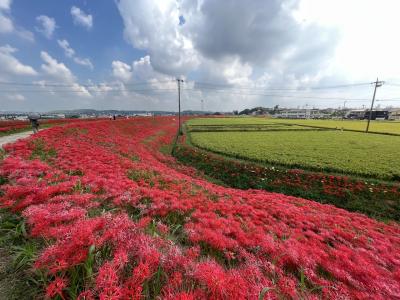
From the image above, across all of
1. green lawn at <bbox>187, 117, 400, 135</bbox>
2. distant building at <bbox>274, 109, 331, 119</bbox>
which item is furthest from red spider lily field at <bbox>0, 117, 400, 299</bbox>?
distant building at <bbox>274, 109, 331, 119</bbox>

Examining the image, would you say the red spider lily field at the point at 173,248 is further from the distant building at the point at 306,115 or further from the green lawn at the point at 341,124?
the distant building at the point at 306,115

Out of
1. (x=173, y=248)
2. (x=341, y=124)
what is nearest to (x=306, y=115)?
(x=341, y=124)

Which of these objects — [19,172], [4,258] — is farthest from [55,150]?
[4,258]

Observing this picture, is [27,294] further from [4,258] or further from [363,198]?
[363,198]

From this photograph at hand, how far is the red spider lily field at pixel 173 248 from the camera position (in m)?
2.03

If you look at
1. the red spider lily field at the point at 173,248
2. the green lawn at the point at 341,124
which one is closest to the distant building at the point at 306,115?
the green lawn at the point at 341,124

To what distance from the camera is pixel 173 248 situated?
103 inches

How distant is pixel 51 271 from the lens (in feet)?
6.50

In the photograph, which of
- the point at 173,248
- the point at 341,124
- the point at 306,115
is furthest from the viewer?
the point at 306,115

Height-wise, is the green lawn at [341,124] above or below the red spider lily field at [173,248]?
below

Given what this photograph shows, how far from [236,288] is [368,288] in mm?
2354

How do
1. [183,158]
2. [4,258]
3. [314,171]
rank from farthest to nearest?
[183,158] < [314,171] < [4,258]

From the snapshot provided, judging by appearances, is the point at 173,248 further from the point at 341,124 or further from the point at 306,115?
the point at 306,115

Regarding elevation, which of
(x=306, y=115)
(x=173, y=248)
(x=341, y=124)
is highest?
(x=173, y=248)
